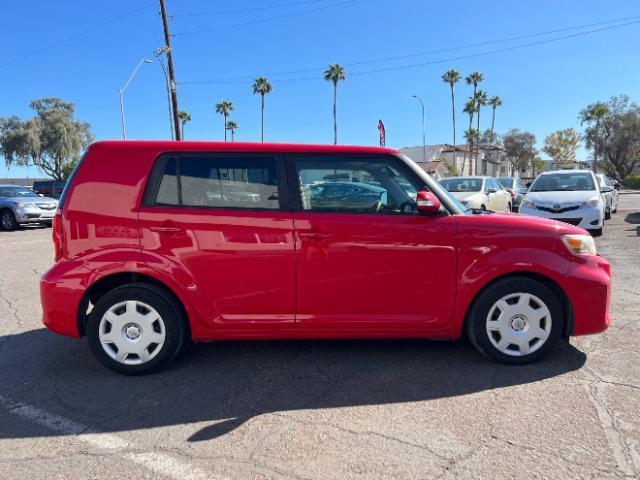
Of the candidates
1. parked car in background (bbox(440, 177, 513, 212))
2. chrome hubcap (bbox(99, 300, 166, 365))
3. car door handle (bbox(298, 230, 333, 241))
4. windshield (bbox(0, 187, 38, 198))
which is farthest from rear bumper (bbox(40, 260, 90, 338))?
windshield (bbox(0, 187, 38, 198))

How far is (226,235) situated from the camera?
352cm

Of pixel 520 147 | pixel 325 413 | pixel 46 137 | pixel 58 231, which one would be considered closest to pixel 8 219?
pixel 58 231

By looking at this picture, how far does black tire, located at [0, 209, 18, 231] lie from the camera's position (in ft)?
51.1

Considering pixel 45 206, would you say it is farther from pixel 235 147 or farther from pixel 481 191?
pixel 235 147

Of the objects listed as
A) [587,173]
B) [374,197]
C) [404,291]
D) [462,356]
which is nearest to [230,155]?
[374,197]

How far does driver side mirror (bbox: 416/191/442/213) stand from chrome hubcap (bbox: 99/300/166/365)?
2148 millimetres

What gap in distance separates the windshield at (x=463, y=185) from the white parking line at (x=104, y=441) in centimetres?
1194

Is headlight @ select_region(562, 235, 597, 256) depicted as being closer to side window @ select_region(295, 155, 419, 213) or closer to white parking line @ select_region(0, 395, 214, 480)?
side window @ select_region(295, 155, 419, 213)

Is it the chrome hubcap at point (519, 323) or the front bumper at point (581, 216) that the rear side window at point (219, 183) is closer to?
the chrome hubcap at point (519, 323)

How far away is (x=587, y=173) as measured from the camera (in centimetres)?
1202

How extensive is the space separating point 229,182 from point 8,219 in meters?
15.4

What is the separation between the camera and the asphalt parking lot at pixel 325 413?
2.47 metres

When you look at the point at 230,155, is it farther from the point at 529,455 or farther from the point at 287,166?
the point at 529,455

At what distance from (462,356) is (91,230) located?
312cm
